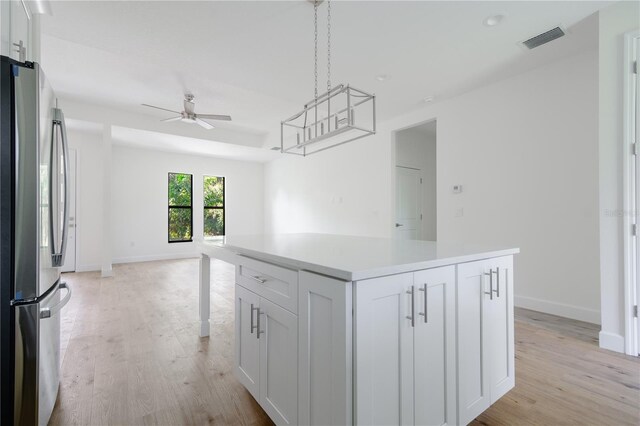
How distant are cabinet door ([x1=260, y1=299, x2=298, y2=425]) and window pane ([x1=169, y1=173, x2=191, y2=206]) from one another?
6635 millimetres

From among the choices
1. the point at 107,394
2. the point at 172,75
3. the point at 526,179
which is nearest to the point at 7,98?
the point at 107,394

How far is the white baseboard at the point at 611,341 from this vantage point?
2229mm

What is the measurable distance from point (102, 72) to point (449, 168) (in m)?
4.61

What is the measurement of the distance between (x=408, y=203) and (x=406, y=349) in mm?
4430

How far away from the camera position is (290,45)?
278 cm

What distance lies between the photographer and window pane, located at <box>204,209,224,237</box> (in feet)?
25.1

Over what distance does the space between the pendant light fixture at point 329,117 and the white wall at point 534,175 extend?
3.32ft

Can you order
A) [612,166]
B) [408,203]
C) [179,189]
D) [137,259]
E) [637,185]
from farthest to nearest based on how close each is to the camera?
[179,189] → [137,259] → [408,203] → [612,166] → [637,185]

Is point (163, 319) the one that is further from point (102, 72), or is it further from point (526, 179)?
point (526, 179)

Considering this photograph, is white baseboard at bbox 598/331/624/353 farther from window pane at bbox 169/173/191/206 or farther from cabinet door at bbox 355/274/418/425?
window pane at bbox 169/173/191/206

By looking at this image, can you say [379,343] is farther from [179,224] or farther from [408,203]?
[179,224]

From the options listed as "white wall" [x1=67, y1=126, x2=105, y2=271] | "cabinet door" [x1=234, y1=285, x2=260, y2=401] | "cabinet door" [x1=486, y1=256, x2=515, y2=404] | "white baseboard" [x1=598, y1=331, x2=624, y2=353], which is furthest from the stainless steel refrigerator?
"white wall" [x1=67, y1=126, x2=105, y2=271]

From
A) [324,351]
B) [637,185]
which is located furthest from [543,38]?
[324,351]

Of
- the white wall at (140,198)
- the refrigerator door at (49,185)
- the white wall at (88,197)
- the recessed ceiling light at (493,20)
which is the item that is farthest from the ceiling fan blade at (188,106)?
the recessed ceiling light at (493,20)
